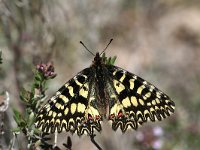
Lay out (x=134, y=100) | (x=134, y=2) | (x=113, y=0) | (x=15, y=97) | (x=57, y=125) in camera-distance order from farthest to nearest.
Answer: (x=134, y=2), (x=113, y=0), (x=15, y=97), (x=134, y=100), (x=57, y=125)

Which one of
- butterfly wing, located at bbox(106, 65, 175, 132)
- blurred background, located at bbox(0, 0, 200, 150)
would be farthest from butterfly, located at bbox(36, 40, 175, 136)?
blurred background, located at bbox(0, 0, 200, 150)

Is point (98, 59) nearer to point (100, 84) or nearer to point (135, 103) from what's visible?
point (100, 84)

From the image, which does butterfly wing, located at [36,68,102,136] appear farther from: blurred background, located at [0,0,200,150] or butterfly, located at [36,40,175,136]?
blurred background, located at [0,0,200,150]

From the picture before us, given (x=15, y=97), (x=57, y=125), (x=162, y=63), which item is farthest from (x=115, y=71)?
(x=162, y=63)

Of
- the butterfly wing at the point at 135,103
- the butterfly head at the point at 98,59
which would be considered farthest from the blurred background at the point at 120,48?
the butterfly wing at the point at 135,103

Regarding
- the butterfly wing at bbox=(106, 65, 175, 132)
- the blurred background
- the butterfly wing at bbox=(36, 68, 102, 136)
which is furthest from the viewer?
the blurred background

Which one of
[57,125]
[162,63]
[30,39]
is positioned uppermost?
[162,63]

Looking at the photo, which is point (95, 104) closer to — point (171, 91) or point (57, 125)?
point (57, 125)

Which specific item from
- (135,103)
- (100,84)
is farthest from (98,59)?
(135,103)
